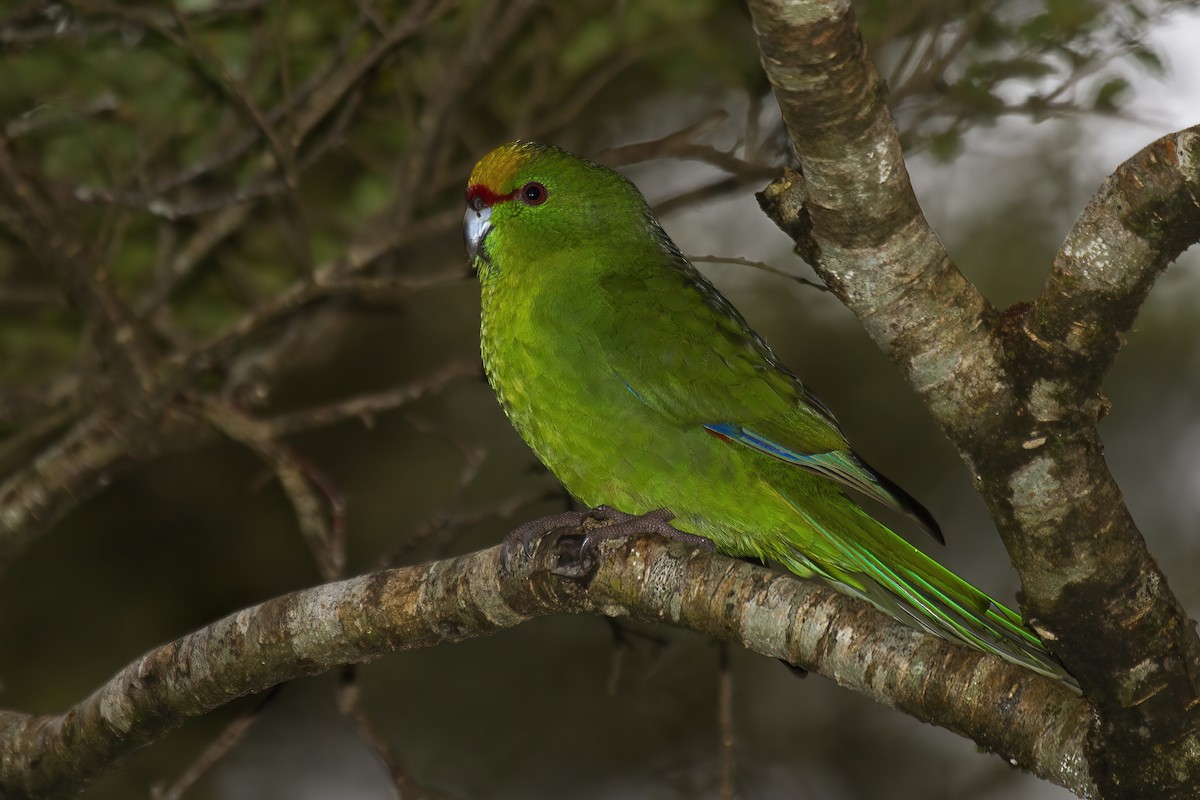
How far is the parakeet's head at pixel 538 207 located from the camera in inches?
144

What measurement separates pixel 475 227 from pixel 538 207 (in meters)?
0.22

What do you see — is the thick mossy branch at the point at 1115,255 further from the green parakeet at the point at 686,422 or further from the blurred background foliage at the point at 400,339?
the blurred background foliage at the point at 400,339

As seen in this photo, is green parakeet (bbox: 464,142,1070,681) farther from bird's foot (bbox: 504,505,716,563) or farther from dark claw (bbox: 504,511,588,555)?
dark claw (bbox: 504,511,588,555)

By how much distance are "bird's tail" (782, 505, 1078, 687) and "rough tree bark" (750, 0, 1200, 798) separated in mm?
246

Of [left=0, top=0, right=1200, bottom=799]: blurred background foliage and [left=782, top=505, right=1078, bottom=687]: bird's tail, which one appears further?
[left=0, top=0, right=1200, bottom=799]: blurred background foliage

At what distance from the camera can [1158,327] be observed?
5.51 metres

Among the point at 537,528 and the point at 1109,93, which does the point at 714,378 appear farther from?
the point at 1109,93

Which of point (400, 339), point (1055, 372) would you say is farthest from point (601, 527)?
point (400, 339)

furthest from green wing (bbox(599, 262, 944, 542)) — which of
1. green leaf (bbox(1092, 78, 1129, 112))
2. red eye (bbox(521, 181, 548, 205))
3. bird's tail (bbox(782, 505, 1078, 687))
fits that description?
green leaf (bbox(1092, 78, 1129, 112))

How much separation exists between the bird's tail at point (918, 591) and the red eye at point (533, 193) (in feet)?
4.27

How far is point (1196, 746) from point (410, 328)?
426cm

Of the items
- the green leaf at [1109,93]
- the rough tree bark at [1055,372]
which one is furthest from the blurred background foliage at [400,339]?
the rough tree bark at [1055,372]

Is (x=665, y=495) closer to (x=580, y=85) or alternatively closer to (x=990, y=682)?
(x=990, y=682)

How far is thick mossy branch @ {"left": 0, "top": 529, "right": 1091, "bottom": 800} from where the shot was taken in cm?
218
